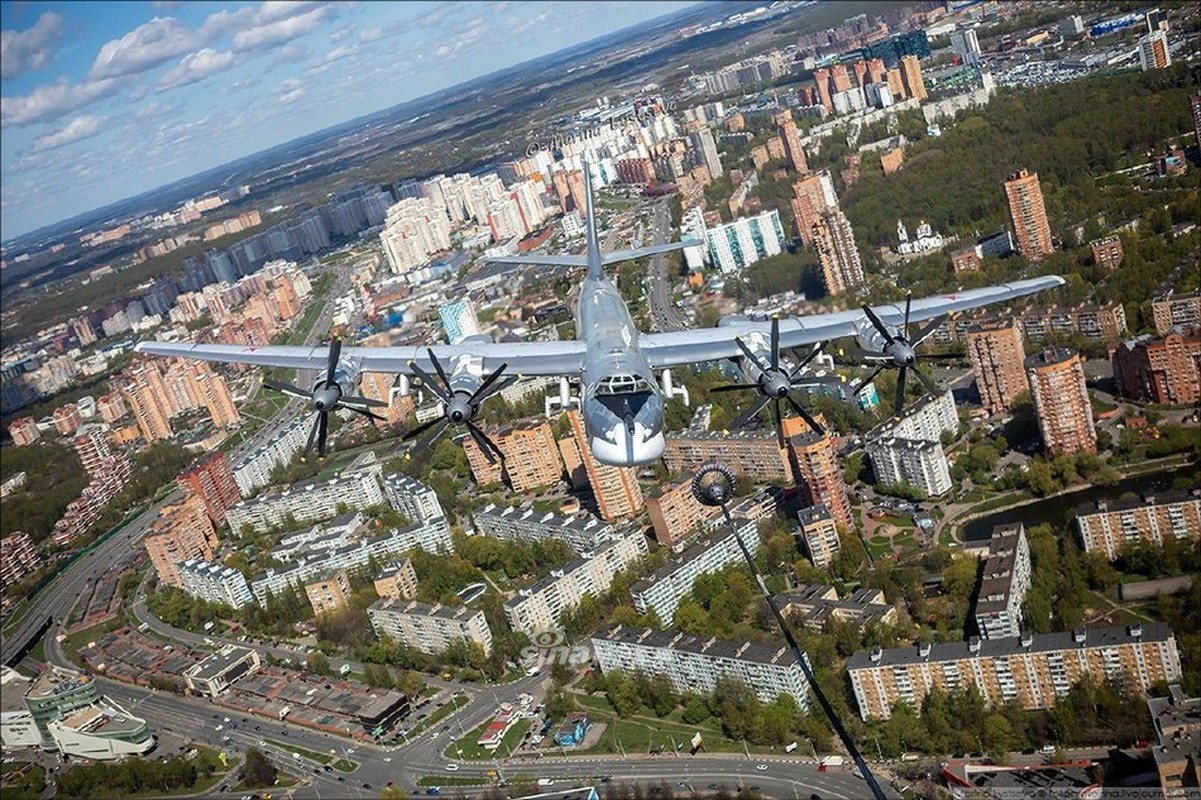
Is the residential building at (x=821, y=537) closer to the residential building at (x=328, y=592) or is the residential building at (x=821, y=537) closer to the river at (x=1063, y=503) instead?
the river at (x=1063, y=503)

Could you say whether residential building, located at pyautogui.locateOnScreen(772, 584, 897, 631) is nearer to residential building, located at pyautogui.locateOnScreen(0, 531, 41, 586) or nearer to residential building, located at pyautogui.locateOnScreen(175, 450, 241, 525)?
residential building, located at pyautogui.locateOnScreen(175, 450, 241, 525)

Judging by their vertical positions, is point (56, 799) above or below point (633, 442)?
below

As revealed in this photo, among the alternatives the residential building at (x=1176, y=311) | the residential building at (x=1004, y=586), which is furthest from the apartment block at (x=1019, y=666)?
the residential building at (x=1176, y=311)

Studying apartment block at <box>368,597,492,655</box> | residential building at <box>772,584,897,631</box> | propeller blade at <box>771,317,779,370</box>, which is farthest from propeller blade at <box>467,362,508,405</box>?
apartment block at <box>368,597,492,655</box>

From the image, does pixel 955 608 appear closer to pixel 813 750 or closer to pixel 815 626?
pixel 815 626

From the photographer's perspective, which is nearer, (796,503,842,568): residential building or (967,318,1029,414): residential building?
(796,503,842,568): residential building

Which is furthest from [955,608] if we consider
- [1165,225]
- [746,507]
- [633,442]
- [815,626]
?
[1165,225]
